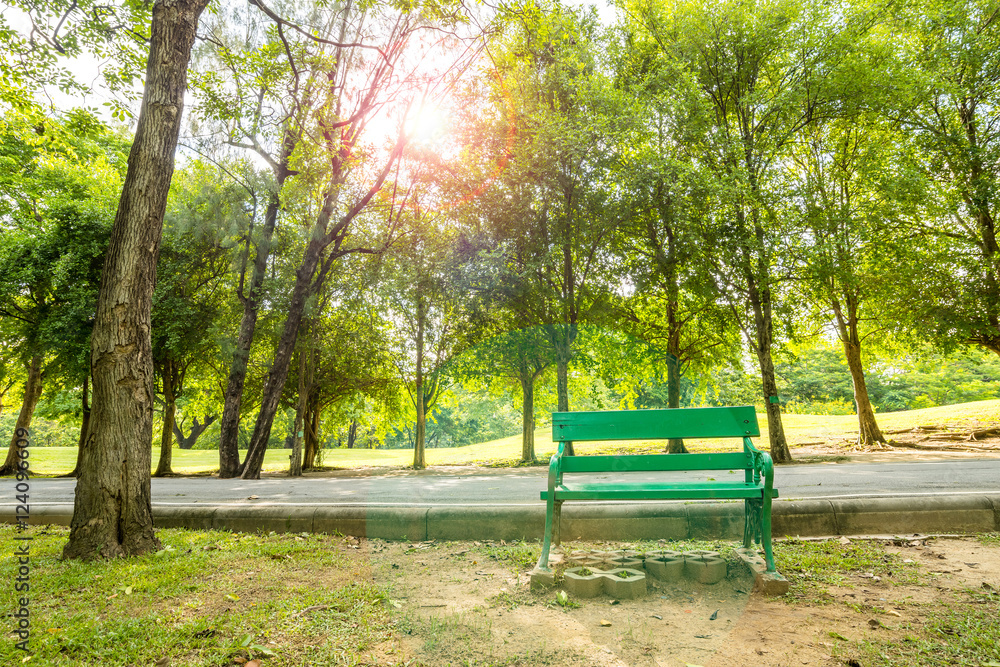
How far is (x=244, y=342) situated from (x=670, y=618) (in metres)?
15.1

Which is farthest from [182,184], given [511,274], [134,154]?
[134,154]

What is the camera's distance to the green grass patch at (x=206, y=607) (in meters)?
2.62

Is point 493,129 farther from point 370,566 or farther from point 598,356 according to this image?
point 370,566

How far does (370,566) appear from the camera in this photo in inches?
165

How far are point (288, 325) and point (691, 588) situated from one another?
13.5 metres

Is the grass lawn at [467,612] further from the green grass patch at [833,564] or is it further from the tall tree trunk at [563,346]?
the tall tree trunk at [563,346]

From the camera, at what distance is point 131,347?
4.67 metres

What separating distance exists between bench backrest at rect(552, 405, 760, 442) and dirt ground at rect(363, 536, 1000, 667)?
1001 mm

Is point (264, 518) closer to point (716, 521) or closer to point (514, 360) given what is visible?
point (716, 521)

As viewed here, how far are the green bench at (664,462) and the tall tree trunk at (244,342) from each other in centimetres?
1342

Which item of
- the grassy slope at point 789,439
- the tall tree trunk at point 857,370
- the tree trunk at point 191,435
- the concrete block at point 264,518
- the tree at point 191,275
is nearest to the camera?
the concrete block at point 264,518

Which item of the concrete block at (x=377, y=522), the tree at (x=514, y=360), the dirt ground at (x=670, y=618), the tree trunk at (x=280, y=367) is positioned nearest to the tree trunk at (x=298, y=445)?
the tree trunk at (x=280, y=367)

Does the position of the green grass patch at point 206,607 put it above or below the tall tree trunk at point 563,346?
below

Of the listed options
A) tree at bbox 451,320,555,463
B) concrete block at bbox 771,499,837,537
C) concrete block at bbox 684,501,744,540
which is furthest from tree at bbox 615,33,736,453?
concrete block at bbox 684,501,744,540
